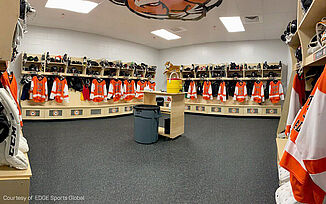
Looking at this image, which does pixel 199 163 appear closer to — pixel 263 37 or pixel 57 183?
pixel 57 183

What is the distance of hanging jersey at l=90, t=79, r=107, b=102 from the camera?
255 inches

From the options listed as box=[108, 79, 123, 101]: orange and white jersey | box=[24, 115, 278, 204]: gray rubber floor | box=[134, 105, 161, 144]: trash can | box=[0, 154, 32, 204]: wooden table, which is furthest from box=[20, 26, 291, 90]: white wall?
box=[0, 154, 32, 204]: wooden table

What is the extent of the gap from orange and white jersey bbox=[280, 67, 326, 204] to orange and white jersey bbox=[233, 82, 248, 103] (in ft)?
22.3

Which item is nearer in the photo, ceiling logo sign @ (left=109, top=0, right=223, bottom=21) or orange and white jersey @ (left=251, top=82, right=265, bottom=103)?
ceiling logo sign @ (left=109, top=0, right=223, bottom=21)

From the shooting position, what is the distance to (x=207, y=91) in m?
7.84

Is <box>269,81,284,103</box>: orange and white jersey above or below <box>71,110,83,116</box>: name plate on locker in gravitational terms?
above

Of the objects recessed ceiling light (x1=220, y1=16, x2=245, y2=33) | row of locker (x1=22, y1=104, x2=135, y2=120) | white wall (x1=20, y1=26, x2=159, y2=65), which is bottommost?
row of locker (x1=22, y1=104, x2=135, y2=120)

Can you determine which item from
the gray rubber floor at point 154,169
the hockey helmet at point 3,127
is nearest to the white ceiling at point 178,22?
the gray rubber floor at point 154,169

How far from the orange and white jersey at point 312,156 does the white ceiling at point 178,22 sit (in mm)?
4180

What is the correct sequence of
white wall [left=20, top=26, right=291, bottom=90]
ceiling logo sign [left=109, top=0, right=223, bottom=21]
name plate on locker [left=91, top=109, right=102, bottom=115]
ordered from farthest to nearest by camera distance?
name plate on locker [left=91, top=109, right=102, bottom=115] < white wall [left=20, top=26, right=291, bottom=90] < ceiling logo sign [left=109, top=0, right=223, bottom=21]

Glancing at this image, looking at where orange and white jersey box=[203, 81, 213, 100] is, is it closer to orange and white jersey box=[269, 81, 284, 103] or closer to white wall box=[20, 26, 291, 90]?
white wall box=[20, 26, 291, 90]

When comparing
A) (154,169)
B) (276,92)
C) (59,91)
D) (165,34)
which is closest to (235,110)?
(276,92)

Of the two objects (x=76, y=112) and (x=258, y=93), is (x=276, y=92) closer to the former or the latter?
(x=258, y=93)

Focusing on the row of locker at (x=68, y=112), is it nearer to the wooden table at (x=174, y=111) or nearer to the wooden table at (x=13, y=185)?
the wooden table at (x=174, y=111)
